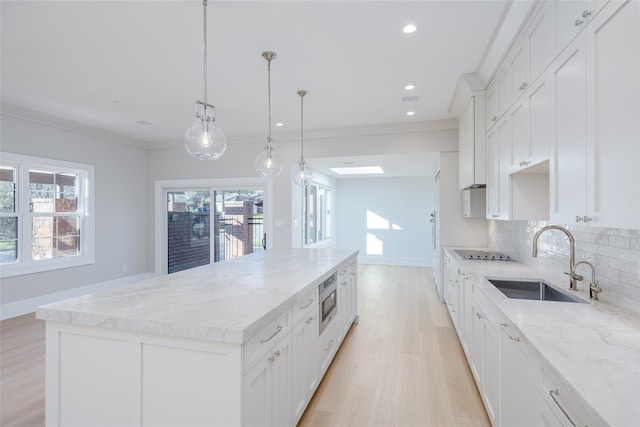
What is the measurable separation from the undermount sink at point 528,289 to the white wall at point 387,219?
18.4 feet

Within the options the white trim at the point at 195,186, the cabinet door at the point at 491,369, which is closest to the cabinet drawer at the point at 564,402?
the cabinet door at the point at 491,369

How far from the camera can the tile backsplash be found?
60.7 inches

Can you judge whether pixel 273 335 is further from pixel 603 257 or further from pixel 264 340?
pixel 603 257

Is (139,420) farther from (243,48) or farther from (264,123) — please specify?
(264,123)

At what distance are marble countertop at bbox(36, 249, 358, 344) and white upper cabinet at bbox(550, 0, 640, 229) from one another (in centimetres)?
151

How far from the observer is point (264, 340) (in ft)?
4.77

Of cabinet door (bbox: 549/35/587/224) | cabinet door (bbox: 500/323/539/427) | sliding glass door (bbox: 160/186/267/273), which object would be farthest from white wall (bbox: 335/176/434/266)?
cabinet door (bbox: 500/323/539/427)

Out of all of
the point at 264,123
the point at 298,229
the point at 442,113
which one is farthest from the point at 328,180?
the point at 442,113

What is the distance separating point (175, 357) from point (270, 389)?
49cm

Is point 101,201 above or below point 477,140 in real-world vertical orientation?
below

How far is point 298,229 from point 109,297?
4.03 m

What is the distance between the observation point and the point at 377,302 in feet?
15.9

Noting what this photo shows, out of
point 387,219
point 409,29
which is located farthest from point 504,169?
point 387,219

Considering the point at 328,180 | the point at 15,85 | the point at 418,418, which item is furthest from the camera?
the point at 328,180
